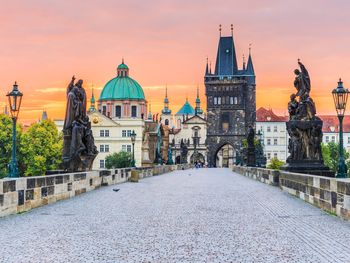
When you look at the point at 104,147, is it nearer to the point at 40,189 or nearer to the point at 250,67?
the point at 250,67

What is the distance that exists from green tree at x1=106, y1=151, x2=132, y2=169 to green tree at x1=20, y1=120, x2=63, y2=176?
32412mm

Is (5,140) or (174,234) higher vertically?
(5,140)

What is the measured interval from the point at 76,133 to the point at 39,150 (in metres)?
57.1

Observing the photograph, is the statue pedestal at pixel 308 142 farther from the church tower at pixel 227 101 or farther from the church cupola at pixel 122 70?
the church cupola at pixel 122 70

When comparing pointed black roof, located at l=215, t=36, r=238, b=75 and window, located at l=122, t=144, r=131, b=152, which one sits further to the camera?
pointed black roof, located at l=215, t=36, r=238, b=75

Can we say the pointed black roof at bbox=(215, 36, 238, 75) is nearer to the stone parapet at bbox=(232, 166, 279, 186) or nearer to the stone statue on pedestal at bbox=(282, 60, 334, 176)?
the stone parapet at bbox=(232, 166, 279, 186)

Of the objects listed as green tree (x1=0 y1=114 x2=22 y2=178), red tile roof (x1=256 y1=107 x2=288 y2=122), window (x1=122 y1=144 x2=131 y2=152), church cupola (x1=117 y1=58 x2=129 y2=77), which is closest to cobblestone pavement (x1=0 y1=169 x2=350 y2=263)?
green tree (x1=0 y1=114 x2=22 y2=178)

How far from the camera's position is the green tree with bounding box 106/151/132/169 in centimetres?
11338

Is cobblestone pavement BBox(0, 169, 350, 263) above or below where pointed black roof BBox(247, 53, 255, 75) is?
below

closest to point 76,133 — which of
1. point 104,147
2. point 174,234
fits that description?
point 174,234

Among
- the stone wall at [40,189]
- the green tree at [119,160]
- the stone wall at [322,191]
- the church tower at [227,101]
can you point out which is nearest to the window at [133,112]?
the church tower at [227,101]

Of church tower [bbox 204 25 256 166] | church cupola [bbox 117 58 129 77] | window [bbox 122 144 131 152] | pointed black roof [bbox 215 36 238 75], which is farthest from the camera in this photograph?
church cupola [bbox 117 58 129 77]

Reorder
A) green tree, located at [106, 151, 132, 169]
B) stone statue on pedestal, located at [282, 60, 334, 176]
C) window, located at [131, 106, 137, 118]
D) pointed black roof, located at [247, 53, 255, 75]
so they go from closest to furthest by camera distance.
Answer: stone statue on pedestal, located at [282, 60, 334, 176], green tree, located at [106, 151, 132, 169], window, located at [131, 106, 137, 118], pointed black roof, located at [247, 53, 255, 75]

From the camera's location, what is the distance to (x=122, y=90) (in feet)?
454
